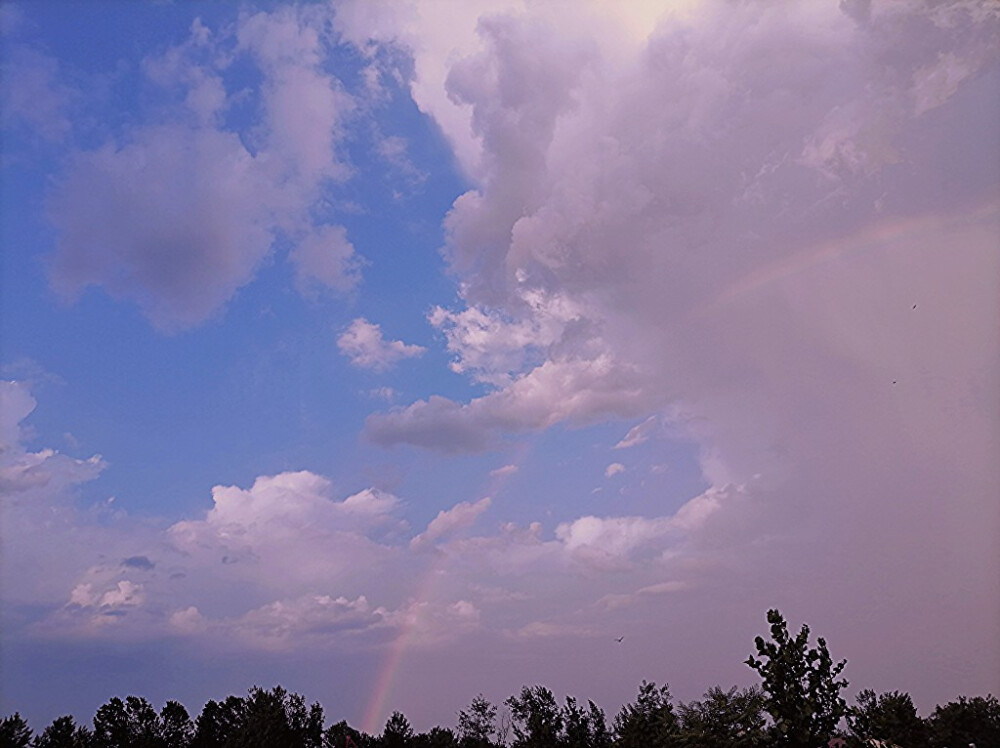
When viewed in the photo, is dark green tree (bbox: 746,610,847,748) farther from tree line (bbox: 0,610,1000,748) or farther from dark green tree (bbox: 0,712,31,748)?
dark green tree (bbox: 0,712,31,748)

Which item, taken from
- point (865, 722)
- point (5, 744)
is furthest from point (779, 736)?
point (5, 744)

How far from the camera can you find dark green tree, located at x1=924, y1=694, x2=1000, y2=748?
97.1m

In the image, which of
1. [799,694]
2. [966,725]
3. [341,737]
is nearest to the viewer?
[799,694]

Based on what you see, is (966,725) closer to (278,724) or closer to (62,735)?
(278,724)

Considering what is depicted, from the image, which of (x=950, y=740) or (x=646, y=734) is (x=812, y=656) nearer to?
(x=646, y=734)

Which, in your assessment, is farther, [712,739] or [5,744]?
[5,744]

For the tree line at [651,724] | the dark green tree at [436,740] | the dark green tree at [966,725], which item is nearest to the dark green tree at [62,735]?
the tree line at [651,724]

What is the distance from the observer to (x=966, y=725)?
101m

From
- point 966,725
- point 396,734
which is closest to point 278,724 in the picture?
point 396,734

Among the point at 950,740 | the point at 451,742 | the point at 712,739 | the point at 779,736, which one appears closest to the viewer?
the point at 779,736

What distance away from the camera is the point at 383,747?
120m

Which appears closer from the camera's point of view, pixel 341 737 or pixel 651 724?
pixel 651 724

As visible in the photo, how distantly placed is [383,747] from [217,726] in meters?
34.5

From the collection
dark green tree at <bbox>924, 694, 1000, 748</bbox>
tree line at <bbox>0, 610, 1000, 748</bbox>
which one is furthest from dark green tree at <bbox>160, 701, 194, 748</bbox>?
dark green tree at <bbox>924, 694, 1000, 748</bbox>
